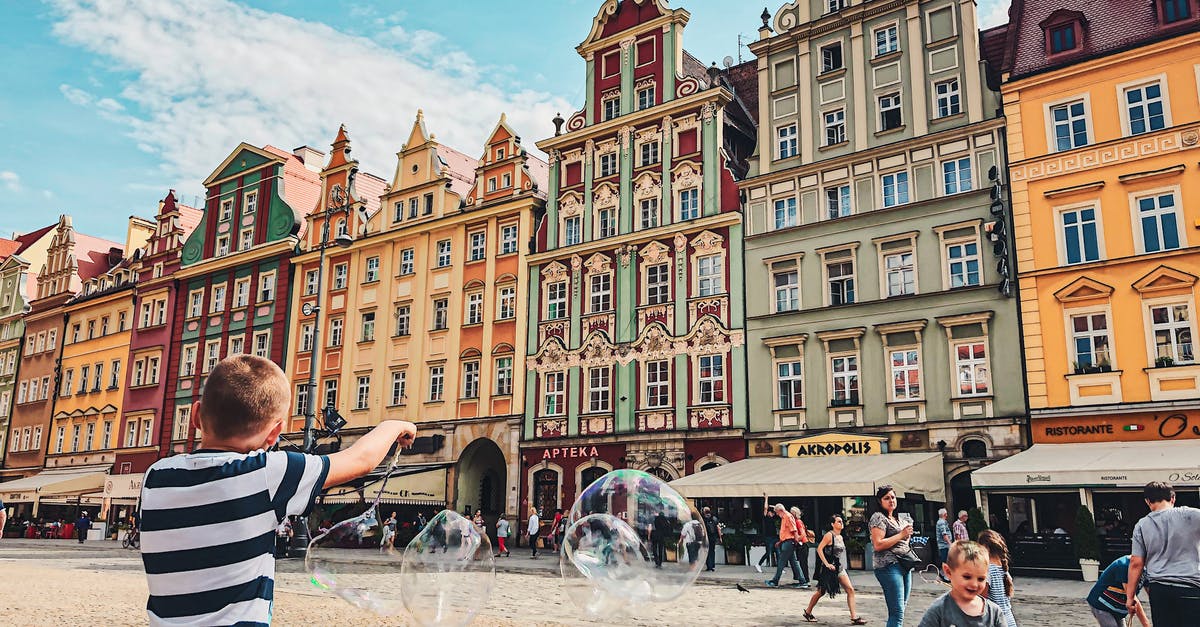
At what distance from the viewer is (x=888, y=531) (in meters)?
9.35

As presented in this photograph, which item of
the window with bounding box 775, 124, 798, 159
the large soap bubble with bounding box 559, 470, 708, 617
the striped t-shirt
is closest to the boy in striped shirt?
the striped t-shirt

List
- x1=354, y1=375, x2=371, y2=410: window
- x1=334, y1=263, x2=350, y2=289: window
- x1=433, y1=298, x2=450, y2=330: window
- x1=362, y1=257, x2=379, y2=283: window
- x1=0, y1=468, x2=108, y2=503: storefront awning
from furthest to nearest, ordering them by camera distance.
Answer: x1=0, y1=468, x2=108, y2=503: storefront awning, x1=334, y1=263, x2=350, y2=289: window, x1=362, y1=257, x2=379, y2=283: window, x1=354, y1=375, x2=371, y2=410: window, x1=433, y1=298, x2=450, y2=330: window

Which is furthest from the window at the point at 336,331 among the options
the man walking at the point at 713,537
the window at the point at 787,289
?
the man walking at the point at 713,537

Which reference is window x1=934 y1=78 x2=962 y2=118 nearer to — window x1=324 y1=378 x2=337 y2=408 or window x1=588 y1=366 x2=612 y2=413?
window x1=588 y1=366 x2=612 y2=413

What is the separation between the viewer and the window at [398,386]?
3644cm

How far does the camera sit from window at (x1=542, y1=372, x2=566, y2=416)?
106 feet

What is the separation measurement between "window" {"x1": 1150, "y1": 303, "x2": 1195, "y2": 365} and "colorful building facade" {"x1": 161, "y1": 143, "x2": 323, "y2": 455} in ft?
104

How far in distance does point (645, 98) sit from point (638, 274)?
20.4 ft

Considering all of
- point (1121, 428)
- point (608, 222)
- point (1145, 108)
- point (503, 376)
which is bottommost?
point (1121, 428)

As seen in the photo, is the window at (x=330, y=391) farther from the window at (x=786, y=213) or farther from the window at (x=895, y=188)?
the window at (x=895, y=188)

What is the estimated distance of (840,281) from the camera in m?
27.5

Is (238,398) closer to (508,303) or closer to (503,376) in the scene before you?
(503,376)

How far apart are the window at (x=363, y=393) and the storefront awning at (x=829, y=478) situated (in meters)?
16.0

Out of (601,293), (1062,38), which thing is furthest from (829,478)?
(1062,38)
